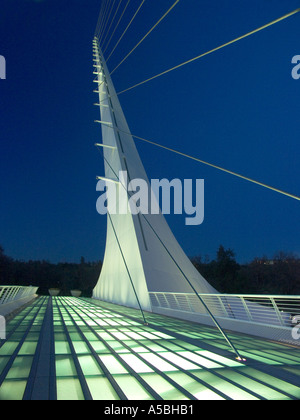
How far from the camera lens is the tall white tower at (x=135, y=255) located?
1357 cm

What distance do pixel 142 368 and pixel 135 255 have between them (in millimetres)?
10995

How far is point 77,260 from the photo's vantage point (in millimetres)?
77438

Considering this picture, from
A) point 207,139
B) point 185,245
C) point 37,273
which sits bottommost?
point 37,273

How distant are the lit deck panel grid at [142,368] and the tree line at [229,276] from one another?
31.5 m

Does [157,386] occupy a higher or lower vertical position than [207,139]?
lower

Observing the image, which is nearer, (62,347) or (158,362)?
(158,362)

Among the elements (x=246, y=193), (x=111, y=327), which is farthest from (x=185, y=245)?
(x=111, y=327)

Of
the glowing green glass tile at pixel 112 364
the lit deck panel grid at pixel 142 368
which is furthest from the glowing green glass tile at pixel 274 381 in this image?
the glowing green glass tile at pixel 112 364

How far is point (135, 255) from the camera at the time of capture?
14.4m

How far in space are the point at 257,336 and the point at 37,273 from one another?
4678 centimetres

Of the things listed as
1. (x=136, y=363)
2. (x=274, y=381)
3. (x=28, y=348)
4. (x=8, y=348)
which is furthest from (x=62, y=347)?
(x=274, y=381)

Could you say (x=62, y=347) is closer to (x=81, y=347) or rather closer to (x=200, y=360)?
(x=81, y=347)

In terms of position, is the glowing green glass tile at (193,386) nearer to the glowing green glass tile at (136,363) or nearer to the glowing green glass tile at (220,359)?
the glowing green glass tile at (136,363)
